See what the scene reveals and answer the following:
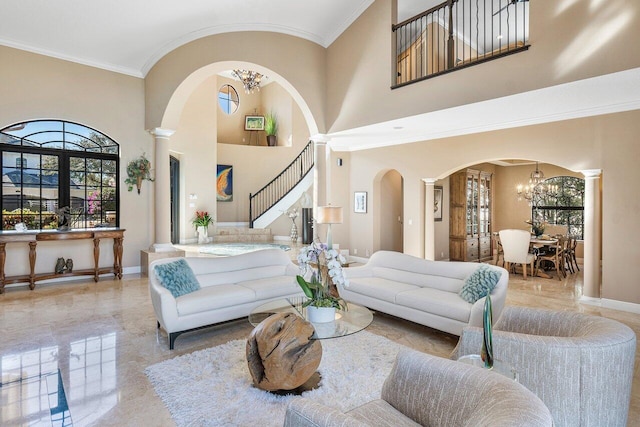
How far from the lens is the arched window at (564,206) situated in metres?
9.95


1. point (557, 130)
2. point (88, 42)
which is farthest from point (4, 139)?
point (557, 130)

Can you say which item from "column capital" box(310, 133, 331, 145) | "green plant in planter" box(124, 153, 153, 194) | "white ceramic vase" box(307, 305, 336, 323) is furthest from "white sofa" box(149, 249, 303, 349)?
"green plant in planter" box(124, 153, 153, 194)

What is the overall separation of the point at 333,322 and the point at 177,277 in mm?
1884

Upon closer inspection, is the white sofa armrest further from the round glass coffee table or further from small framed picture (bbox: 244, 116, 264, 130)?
small framed picture (bbox: 244, 116, 264, 130)

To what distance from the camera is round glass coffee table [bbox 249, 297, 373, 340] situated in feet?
9.79

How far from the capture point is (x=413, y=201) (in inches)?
316

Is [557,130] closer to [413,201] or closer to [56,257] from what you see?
[413,201]

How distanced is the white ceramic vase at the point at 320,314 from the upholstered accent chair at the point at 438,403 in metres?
1.36

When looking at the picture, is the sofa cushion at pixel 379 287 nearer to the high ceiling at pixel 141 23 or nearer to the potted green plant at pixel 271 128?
the high ceiling at pixel 141 23

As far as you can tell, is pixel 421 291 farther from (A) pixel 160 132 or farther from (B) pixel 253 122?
(B) pixel 253 122

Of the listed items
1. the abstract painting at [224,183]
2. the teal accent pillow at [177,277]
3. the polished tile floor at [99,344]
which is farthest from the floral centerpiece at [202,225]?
the teal accent pillow at [177,277]

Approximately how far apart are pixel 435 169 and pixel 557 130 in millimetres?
2293

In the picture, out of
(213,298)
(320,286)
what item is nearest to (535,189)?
(320,286)

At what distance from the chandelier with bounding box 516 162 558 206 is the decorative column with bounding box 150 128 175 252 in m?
9.10
